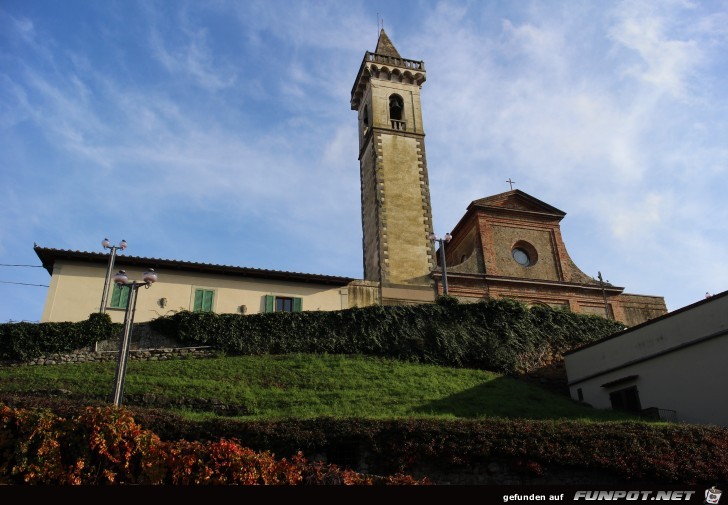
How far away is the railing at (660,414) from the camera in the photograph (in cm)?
2077

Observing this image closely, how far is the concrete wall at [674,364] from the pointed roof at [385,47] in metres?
28.8

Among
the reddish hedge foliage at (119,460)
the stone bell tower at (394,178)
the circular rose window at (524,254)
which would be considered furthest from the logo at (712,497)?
the circular rose window at (524,254)

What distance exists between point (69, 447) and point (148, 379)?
9775 mm

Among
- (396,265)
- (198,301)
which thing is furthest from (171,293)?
(396,265)

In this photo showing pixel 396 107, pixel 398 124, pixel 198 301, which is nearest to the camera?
pixel 198 301

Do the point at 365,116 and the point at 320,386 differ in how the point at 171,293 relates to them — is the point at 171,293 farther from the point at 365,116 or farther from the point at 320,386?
the point at 365,116

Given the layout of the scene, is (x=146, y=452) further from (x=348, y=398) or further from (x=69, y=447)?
(x=348, y=398)

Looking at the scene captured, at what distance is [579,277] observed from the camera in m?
37.6

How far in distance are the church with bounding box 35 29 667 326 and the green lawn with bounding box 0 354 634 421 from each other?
5.66 meters

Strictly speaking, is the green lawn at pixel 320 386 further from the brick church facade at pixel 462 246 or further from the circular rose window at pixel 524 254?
the circular rose window at pixel 524 254

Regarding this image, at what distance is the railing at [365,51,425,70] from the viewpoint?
44.1m

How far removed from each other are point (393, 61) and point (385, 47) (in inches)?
133

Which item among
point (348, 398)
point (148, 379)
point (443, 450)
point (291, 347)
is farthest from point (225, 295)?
point (443, 450)

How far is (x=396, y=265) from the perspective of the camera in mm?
36438
